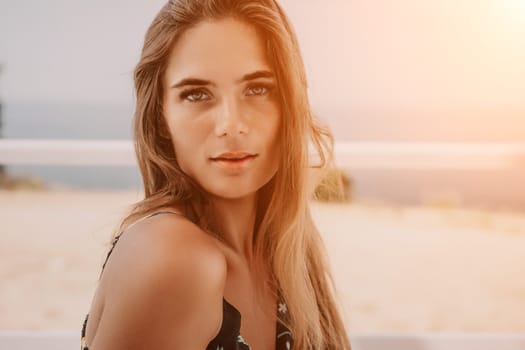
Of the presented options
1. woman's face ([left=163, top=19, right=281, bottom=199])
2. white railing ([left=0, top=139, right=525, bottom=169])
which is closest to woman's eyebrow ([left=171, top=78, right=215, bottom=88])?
woman's face ([left=163, top=19, right=281, bottom=199])

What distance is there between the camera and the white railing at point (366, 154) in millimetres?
1137

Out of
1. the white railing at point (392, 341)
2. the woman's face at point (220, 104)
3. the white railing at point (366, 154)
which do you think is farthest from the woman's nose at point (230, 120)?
the white railing at point (392, 341)

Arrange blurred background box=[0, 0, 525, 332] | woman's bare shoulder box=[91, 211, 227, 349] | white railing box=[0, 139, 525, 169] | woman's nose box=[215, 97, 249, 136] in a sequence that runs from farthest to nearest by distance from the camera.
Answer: blurred background box=[0, 0, 525, 332], white railing box=[0, 139, 525, 169], woman's nose box=[215, 97, 249, 136], woman's bare shoulder box=[91, 211, 227, 349]

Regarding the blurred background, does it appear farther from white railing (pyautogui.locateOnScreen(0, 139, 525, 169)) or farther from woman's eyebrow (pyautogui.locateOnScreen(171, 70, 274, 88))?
woman's eyebrow (pyautogui.locateOnScreen(171, 70, 274, 88))

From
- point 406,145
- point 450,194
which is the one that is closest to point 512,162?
point 406,145

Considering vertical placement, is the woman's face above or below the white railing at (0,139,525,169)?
above

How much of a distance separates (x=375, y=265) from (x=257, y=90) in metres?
7.08

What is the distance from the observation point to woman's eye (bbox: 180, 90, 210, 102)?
75 cm

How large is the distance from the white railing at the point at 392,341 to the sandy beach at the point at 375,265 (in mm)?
2770

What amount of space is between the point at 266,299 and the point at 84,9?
70.9ft

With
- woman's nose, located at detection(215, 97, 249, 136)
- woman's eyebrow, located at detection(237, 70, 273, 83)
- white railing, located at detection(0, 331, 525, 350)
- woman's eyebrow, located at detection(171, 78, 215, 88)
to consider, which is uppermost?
woman's eyebrow, located at detection(237, 70, 273, 83)

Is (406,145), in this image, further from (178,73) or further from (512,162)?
(178,73)

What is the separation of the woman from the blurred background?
14 centimetres

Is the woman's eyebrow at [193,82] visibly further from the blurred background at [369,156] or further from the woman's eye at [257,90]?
the blurred background at [369,156]
